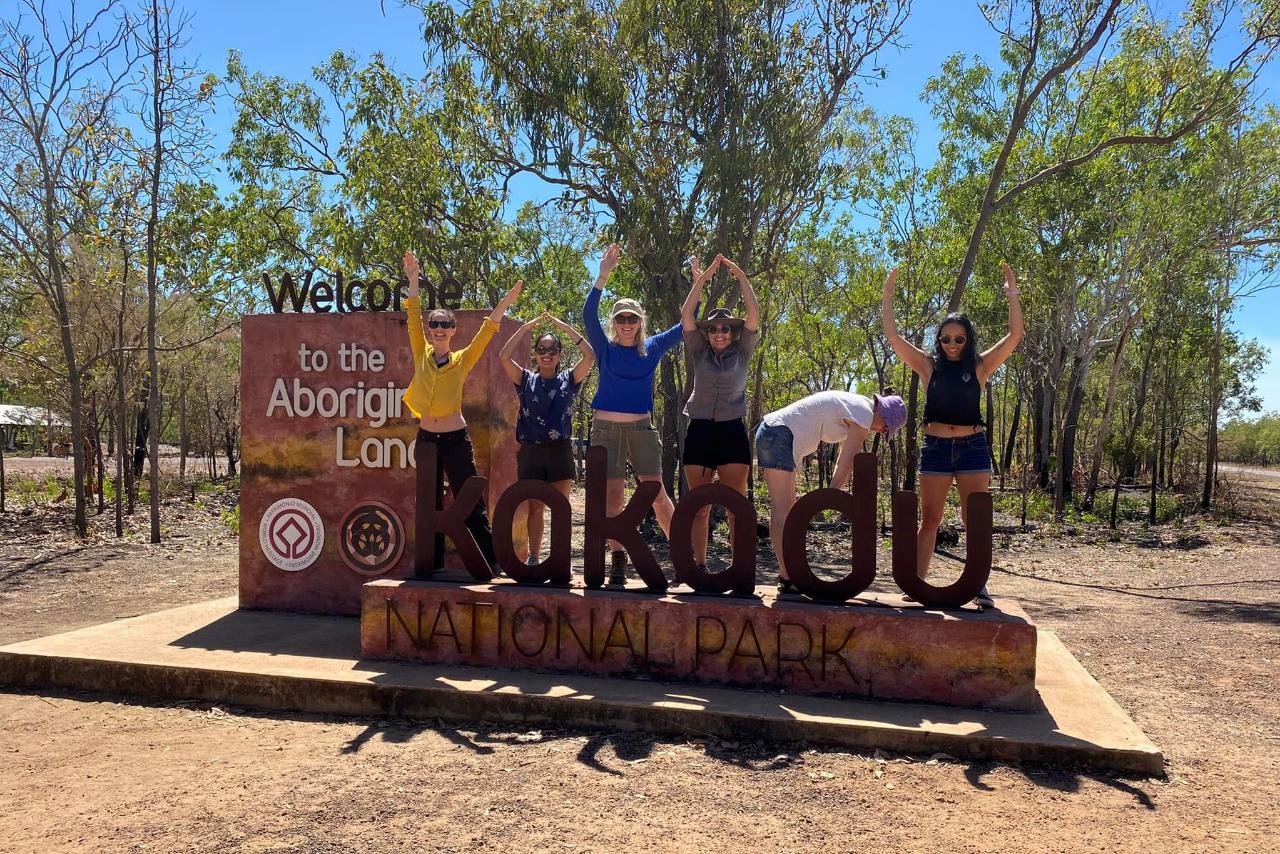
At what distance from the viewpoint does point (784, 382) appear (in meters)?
31.7

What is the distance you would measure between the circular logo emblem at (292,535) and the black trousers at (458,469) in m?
1.39

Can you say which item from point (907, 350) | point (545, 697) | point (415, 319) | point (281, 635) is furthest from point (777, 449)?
point (281, 635)

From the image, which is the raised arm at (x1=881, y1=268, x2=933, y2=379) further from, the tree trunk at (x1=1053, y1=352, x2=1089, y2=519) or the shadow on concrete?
the tree trunk at (x1=1053, y1=352, x2=1089, y2=519)

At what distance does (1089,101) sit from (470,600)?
1819 centimetres

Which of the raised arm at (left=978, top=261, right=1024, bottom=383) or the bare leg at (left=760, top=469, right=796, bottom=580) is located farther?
the bare leg at (left=760, top=469, right=796, bottom=580)

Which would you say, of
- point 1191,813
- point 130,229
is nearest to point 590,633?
point 1191,813

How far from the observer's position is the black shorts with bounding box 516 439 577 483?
617 cm

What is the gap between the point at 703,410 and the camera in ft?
17.9

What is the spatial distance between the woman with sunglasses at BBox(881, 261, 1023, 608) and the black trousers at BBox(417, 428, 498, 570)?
2.80m

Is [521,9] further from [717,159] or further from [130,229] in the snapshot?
[130,229]

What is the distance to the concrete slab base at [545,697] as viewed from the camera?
4188 mm

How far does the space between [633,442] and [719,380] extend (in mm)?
728

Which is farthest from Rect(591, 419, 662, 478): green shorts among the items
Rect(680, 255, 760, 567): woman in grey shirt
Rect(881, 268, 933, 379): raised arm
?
Rect(881, 268, 933, 379): raised arm

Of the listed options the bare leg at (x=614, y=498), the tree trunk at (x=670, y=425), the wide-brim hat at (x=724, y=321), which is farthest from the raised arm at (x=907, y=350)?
the tree trunk at (x=670, y=425)
